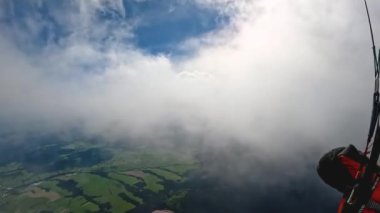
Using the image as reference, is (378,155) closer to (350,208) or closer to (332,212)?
(350,208)

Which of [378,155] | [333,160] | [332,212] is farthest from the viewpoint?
[332,212]

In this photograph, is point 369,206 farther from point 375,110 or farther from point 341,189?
point 375,110

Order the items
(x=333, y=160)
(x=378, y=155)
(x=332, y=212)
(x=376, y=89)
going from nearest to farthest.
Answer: (x=378, y=155)
(x=376, y=89)
(x=333, y=160)
(x=332, y=212)

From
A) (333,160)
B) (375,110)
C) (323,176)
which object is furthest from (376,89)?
(323,176)

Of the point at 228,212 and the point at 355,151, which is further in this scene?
the point at 228,212

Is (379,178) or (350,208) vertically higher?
(379,178)

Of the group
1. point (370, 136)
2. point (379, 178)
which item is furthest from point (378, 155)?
point (379, 178)

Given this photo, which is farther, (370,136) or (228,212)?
(228,212)

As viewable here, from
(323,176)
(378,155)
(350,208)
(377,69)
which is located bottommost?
(350,208)

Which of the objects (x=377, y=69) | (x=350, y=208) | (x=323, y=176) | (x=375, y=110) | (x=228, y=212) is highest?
(x=377, y=69)
